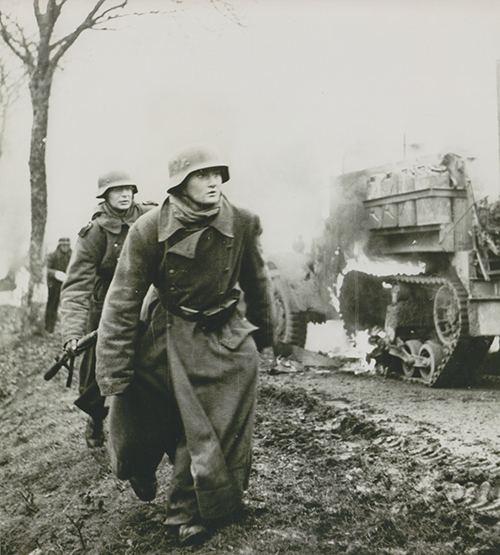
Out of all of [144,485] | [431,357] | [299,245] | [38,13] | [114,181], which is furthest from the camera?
[38,13]

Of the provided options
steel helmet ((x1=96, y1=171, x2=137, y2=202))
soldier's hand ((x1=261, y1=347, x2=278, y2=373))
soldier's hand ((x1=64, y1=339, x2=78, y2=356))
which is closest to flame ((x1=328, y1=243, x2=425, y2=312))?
soldier's hand ((x1=261, y1=347, x2=278, y2=373))

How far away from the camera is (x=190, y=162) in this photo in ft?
13.3

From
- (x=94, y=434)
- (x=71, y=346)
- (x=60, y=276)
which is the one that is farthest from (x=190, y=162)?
(x=60, y=276)

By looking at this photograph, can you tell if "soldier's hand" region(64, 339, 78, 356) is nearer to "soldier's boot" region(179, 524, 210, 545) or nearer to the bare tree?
"soldier's boot" region(179, 524, 210, 545)

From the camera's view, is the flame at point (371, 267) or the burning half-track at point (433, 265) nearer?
the burning half-track at point (433, 265)

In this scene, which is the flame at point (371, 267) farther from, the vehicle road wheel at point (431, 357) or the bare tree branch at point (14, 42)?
the bare tree branch at point (14, 42)

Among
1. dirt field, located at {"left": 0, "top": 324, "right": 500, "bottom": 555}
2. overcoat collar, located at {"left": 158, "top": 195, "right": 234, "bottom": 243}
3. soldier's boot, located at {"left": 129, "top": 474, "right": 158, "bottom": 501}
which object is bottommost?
dirt field, located at {"left": 0, "top": 324, "right": 500, "bottom": 555}

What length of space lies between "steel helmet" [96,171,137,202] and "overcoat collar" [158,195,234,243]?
187 cm

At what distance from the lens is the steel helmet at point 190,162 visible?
4.06m

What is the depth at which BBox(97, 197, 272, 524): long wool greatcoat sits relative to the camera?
413cm

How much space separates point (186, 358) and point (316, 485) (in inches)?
62.2

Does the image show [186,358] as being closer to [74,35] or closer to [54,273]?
[74,35]

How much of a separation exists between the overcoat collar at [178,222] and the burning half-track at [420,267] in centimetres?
604

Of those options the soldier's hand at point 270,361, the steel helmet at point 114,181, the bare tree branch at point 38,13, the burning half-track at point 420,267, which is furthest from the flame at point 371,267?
the bare tree branch at point 38,13
